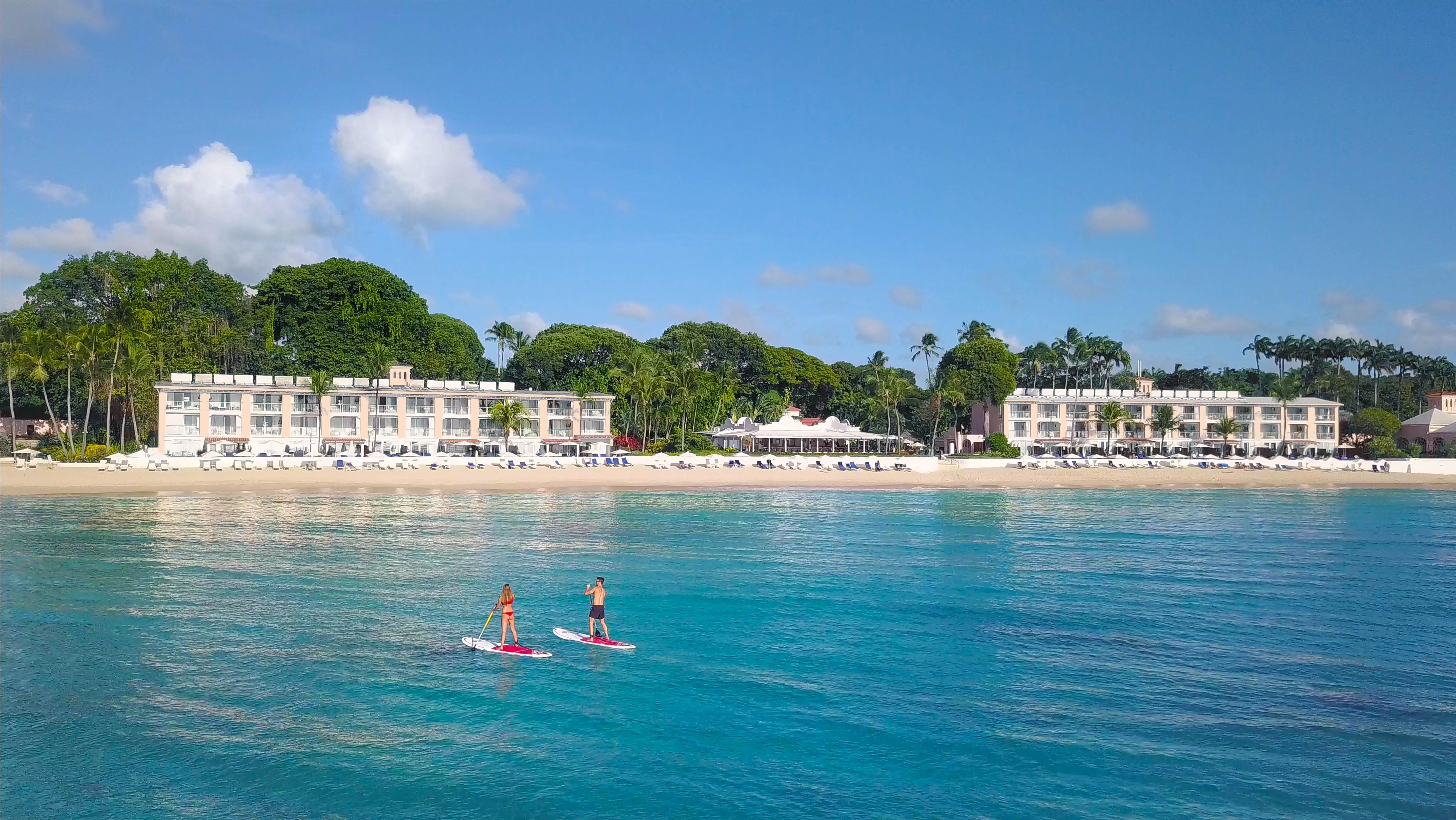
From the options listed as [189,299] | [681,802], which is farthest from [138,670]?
[189,299]

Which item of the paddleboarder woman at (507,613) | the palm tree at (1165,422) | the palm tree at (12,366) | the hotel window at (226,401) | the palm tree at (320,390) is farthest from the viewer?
the palm tree at (1165,422)

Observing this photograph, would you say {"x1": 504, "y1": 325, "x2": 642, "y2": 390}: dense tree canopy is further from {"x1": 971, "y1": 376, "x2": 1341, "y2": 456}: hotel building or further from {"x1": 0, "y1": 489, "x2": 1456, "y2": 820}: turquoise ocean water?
{"x1": 0, "y1": 489, "x2": 1456, "y2": 820}: turquoise ocean water

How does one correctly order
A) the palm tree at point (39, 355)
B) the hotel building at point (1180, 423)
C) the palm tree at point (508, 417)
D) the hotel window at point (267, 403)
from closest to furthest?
the palm tree at point (39, 355)
the hotel window at point (267, 403)
the palm tree at point (508, 417)
the hotel building at point (1180, 423)

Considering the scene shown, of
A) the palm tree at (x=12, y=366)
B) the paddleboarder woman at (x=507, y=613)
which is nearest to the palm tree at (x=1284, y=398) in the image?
the paddleboarder woman at (x=507, y=613)

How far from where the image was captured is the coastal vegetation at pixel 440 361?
73.1m

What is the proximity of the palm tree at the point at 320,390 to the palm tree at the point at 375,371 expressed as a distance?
3.07 metres

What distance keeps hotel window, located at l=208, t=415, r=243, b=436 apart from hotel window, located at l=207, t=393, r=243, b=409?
618 mm

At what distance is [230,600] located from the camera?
76.1ft

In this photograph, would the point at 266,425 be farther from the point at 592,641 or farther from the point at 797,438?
the point at 592,641

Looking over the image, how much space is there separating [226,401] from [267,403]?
2766 mm

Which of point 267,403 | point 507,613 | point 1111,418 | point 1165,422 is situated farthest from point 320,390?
point 1165,422

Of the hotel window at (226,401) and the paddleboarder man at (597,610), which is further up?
the hotel window at (226,401)

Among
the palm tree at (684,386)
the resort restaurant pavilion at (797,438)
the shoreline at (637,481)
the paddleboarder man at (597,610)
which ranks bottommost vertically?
the paddleboarder man at (597,610)

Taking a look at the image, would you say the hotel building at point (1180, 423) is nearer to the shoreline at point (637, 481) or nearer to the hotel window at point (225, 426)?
the shoreline at point (637, 481)
